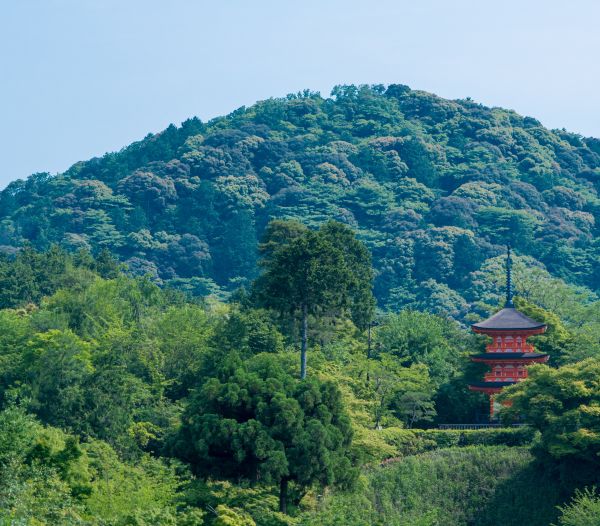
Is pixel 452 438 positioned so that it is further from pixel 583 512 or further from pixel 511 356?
pixel 583 512

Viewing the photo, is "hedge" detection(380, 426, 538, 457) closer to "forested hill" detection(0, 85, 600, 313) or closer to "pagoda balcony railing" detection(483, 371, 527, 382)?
"pagoda balcony railing" detection(483, 371, 527, 382)

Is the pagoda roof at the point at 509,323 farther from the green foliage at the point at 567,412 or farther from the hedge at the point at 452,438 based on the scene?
the green foliage at the point at 567,412

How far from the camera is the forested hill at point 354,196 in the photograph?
10788cm

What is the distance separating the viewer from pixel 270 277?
5238 centimetres

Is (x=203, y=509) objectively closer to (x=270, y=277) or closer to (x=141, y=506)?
(x=141, y=506)

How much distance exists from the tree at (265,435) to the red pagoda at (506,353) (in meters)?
12.3

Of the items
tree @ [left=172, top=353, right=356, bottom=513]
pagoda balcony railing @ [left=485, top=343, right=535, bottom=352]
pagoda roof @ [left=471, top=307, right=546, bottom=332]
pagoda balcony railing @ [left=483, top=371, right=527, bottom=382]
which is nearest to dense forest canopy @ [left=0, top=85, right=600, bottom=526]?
tree @ [left=172, top=353, right=356, bottom=513]

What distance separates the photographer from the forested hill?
107875 millimetres

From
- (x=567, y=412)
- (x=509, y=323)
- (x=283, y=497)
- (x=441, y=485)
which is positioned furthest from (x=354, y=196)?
(x=283, y=497)

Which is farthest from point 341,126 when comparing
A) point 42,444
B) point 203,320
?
point 42,444

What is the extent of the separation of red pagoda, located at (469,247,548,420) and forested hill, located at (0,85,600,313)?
43.5m

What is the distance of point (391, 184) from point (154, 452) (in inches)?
3084

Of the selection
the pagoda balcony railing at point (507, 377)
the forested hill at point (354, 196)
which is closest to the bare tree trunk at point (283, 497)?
the pagoda balcony railing at point (507, 377)

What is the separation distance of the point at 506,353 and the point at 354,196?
6743 cm
